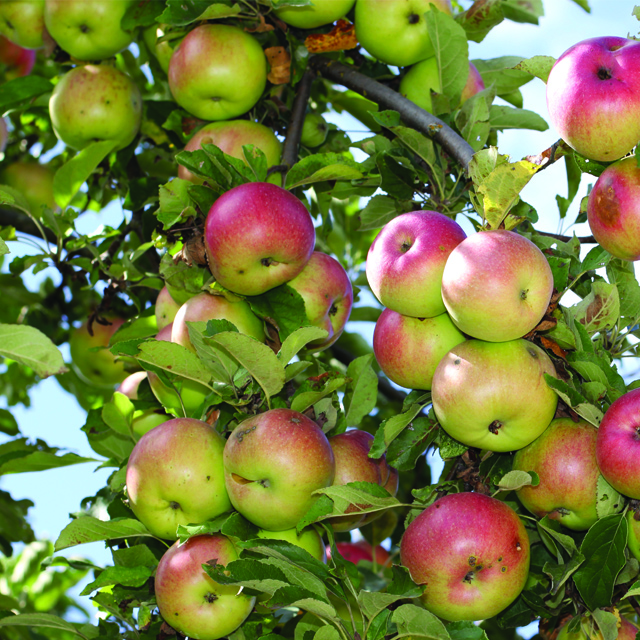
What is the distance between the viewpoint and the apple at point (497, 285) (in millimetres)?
1248

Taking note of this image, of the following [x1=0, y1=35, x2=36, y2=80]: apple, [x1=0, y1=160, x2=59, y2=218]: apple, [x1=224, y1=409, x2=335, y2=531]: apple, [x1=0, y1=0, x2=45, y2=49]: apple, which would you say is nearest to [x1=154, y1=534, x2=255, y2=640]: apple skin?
[x1=224, y1=409, x2=335, y2=531]: apple

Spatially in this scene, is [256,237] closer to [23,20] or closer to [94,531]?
[94,531]

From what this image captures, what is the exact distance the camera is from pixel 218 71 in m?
1.96

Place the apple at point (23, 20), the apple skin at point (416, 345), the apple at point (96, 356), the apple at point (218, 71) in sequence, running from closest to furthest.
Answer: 1. the apple skin at point (416, 345)
2. the apple at point (218, 71)
3. the apple at point (23, 20)
4. the apple at point (96, 356)

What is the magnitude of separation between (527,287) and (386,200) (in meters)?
0.76

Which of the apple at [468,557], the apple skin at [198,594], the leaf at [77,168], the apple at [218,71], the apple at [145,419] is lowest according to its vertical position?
the apple at [145,419]

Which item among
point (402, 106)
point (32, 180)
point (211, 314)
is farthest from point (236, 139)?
point (32, 180)

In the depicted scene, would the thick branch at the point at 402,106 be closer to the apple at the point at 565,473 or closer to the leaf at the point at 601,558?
the apple at the point at 565,473

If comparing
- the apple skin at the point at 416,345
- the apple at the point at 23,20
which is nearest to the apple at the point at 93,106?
the apple at the point at 23,20

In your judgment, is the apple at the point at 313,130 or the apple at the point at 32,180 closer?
the apple at the point at 313,130

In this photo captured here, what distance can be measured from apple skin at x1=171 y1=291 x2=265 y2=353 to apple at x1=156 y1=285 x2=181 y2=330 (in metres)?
0.22

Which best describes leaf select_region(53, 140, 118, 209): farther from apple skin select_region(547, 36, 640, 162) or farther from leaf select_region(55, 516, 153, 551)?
apple skin select_region(547, 36, 640, 162)

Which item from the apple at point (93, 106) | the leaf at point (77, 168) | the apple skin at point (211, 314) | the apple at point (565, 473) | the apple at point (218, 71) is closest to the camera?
the apple at point (565, 473)

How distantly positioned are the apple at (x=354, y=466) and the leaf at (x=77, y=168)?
124 centimetres
